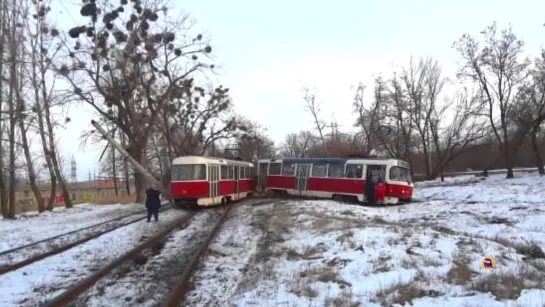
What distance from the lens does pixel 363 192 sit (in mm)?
26078

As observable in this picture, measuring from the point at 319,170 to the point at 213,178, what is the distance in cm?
586

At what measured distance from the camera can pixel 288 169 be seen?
31.3 meters

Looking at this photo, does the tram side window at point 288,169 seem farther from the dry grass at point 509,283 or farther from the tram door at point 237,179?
the dry grass at point 509,283

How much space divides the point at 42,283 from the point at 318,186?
68.7 ft

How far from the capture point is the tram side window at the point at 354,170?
1036 inches

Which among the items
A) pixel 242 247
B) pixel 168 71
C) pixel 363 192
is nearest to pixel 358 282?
pixel 242 247

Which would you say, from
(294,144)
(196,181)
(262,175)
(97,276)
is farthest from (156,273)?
(294,144)

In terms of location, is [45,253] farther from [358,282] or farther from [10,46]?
[10,46]

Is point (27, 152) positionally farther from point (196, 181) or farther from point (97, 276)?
point (97, 276)

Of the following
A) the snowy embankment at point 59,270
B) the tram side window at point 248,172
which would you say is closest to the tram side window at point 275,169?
the tram side window at point 248,172

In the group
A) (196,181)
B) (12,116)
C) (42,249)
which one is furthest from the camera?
(12,116)

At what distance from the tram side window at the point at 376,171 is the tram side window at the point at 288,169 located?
19.6ft

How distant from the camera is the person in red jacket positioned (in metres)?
24.6

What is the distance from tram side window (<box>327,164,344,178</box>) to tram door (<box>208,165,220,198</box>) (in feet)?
19.2
